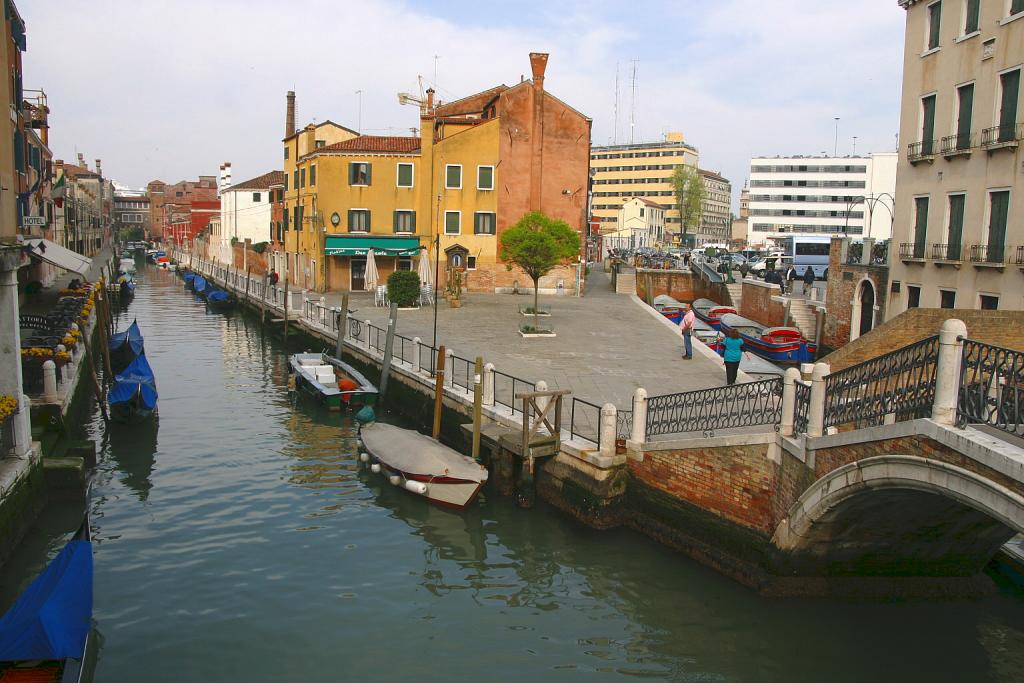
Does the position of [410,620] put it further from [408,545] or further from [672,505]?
[672,505]

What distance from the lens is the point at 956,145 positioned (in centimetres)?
2164

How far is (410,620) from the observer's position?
10750 millimetres

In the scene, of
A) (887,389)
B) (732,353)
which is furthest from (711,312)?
(887,389)

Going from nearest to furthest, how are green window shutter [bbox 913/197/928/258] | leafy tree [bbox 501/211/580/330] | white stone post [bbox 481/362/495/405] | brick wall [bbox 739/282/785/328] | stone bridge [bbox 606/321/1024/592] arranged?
1. stone bridge [bbox 606/321/1024/592]
2. white stone post [bbox 481/362/495/405]
3. green window shutter [bbox 913/197/928/258]
4. leafy tree [bbox 501/211/580/330]
5. brick wall [bbox 739/282/785/328]

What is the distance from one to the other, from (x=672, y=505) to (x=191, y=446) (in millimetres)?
→ 11213

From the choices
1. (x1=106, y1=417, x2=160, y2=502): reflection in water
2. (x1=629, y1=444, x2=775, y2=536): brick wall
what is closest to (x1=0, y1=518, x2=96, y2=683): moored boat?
(x1=106, y1=417, x2=160, y2=502): reflection in water

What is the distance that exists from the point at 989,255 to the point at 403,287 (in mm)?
19927

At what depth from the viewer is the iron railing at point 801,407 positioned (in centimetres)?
1047

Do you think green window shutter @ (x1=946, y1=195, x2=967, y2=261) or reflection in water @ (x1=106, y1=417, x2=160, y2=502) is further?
green window shutter @ (x1=946, y1=195, x2=967, y2=261)

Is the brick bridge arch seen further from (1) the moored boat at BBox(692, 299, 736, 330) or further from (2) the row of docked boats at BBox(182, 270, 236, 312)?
(2) the row of docked boats at BBox(182, 270, 236, 312)

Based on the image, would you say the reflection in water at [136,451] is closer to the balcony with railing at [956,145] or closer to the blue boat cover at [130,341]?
the blue boat cover at [130,341]

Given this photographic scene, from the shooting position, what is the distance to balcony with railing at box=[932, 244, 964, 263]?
21.8 meters

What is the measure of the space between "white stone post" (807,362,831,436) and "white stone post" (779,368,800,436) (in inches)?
22.2

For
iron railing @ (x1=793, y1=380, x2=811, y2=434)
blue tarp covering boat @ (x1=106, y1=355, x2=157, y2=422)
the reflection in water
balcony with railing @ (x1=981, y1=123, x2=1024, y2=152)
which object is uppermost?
balcony with railing @ (x1=981, y1=123, x2=1024, y2=152)
